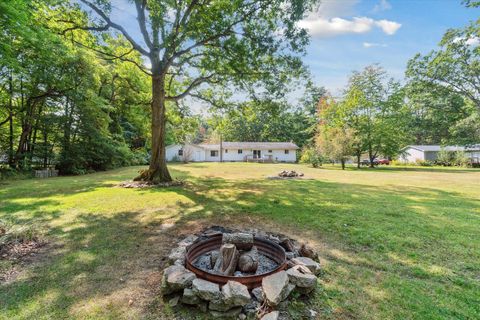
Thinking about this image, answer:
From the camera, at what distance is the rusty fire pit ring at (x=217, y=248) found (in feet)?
7.75

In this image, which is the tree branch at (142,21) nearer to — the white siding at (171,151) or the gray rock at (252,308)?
the gray rock at (252,308)

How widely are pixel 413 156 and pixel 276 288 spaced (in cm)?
4071

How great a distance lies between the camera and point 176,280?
2.37 metres

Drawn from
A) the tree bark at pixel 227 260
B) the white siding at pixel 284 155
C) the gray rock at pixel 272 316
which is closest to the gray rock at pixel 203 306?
the tree bark at pixel 227 260

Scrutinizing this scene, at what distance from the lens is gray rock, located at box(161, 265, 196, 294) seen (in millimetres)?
2348

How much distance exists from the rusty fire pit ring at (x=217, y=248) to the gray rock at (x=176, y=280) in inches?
4.0

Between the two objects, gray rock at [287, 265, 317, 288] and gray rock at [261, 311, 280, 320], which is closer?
gray rock at [261, 311, 280, 320]

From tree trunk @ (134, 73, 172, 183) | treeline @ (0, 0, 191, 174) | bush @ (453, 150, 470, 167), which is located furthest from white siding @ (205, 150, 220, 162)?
bush @ (453, 150, 470, 167)

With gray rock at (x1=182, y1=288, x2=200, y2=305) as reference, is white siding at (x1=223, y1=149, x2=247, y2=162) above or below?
above

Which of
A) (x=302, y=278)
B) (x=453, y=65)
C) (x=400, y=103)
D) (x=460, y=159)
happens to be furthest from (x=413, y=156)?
(x=302, y=278)

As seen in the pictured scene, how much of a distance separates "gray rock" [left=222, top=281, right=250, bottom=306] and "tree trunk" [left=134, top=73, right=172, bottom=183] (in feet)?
25.8

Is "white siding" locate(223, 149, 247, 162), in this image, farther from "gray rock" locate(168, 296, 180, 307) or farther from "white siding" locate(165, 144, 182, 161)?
"gray rock" locate(168, 296, 180, 307)

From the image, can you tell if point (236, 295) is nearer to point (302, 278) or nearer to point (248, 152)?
point (302, 278)

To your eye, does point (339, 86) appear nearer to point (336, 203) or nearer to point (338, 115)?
point (338, 115)
